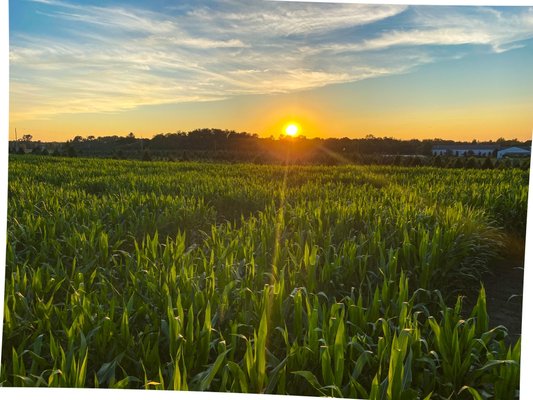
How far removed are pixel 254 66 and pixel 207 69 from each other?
20cm

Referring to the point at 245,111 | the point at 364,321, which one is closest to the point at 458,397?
the point at 364,321

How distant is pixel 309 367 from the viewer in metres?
1.48

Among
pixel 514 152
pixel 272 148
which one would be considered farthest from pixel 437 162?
pixel 272 148

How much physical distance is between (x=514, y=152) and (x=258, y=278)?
1.18 metres

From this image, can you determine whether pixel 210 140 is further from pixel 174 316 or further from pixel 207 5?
pixel 174 316

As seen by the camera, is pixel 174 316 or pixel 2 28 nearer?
pixel 174 316

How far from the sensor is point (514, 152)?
1.98 metres

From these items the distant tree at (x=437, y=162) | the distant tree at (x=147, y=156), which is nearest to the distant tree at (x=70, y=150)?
the distant tree at (x=147, y=156)

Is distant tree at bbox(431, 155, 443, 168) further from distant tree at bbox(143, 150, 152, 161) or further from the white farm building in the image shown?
distant tree at bbox(143, 150, 152, 161)

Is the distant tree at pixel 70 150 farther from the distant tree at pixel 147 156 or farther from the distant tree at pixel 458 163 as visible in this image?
the distant tree at pixel 458 163

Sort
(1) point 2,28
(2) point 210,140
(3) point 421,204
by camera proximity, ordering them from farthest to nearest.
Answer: (3) point 421,204, (2) point 210,140, (1) point 2,28

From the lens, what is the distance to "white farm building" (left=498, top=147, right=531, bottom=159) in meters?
1.98

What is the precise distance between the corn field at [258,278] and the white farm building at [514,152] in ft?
0.61

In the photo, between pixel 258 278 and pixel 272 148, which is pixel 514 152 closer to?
pixel 272 148
